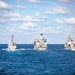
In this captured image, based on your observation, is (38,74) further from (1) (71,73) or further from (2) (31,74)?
(1) (71,73)

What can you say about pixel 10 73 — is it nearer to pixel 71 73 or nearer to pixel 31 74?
pixel 31 74

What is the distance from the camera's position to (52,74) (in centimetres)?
8400

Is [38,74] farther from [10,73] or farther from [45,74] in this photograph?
[10,73]

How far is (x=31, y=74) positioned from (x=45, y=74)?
13.8 ft

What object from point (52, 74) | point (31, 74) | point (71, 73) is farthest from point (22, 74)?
point (71, 73)

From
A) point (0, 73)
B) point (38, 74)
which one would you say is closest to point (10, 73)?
point (0, 73)

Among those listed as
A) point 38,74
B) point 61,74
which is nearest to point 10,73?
point 38,74

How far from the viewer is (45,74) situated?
84.2 m

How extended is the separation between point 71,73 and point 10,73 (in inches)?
714

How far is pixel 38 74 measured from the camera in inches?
3292

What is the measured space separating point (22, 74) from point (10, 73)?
412 centimetres

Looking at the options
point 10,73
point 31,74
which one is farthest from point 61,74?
point 10,73

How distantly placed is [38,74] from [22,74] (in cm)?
468

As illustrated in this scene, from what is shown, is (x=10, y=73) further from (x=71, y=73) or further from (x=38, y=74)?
(x=71, y=73)
